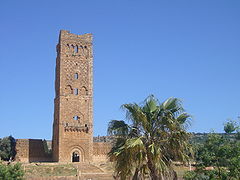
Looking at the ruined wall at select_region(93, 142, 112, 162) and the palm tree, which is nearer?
the palm tree

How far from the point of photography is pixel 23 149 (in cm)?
4366

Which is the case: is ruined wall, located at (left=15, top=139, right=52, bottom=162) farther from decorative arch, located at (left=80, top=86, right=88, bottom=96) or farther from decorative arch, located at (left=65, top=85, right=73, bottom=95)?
decorative arch, located at (left=80, top=86, right=88, bottom=96)

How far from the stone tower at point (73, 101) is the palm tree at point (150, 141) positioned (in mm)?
30021

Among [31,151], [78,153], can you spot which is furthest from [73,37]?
[31,151]

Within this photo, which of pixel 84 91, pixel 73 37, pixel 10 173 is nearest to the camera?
pixel 10 173

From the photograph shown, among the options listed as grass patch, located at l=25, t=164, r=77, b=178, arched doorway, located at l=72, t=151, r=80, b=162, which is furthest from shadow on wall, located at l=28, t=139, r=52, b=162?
grass patch, located at l=25, t=164, r=77, b=178

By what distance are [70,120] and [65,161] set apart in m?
4.71

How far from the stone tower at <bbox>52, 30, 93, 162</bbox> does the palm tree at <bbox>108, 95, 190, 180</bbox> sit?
30021 millimetres

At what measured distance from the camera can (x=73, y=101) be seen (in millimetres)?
44312

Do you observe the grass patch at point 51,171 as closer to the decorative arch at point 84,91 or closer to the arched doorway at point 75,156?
the arched doorway at point 75,156

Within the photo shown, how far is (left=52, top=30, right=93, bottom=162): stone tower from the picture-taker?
43.1 meters

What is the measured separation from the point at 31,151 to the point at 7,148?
273cm

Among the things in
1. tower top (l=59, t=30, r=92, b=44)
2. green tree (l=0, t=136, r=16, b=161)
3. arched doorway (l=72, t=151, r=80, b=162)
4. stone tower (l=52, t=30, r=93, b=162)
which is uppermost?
tower top (l=59, t=30, r=92, b=44)

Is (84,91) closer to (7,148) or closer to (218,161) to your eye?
(7,148)
